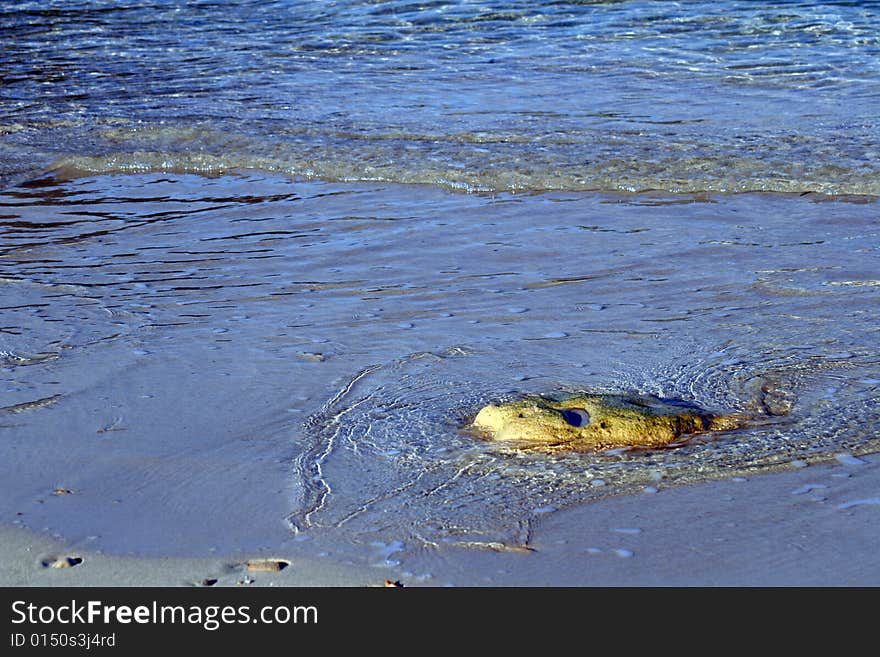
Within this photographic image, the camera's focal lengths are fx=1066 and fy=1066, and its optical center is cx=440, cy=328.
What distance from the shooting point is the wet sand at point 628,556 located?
2.60 metres

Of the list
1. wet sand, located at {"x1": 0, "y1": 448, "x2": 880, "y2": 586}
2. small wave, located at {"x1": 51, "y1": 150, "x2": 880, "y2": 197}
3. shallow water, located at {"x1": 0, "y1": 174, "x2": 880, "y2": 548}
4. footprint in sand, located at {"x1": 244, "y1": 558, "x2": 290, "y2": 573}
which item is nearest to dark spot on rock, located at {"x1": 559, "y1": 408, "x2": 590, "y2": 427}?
shallow water, located at {"x1": 0, "y1": 174, "x2": 880, "y2": 548}

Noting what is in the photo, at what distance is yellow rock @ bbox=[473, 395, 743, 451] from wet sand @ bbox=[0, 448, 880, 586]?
30cm

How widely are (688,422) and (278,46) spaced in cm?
875

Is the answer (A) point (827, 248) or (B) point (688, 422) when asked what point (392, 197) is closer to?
(A) point (827, 248)

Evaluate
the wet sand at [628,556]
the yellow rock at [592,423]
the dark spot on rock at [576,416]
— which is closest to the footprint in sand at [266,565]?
the wet sand at [628,556]

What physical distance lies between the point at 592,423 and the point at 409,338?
110 centimetres

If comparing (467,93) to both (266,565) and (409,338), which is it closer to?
(409,338)

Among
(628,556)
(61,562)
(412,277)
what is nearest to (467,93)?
(412,277)

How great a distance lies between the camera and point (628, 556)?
2.70 metres

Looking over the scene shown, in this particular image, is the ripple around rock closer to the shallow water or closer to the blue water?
the shallow water

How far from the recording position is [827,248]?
514cm

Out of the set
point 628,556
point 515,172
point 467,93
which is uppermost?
point 467,93

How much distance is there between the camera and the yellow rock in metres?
3.23

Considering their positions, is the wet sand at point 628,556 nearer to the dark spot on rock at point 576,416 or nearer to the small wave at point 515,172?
the dark spot on rock at point 576,416
